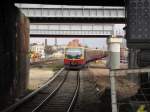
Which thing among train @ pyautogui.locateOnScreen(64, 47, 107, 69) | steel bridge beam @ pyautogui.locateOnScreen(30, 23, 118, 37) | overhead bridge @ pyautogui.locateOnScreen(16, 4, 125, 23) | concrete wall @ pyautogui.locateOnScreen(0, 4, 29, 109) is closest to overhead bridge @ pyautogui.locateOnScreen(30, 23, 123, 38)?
steel bridge beam @ pyautogui.locateOnScreen(30, 23, 118, 37)

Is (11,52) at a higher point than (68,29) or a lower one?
lower

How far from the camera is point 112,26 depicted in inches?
2808

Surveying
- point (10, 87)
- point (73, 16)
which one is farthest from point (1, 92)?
point (73, 16)

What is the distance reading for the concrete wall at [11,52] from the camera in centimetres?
1942

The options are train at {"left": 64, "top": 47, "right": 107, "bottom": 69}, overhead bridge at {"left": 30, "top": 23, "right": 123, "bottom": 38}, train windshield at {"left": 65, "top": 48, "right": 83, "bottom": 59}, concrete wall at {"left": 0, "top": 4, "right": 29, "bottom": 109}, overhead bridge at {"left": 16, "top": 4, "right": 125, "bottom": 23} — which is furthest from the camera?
overhead bridge at {"left": 30, "top": 23, "right": 123, "bottom": 38}

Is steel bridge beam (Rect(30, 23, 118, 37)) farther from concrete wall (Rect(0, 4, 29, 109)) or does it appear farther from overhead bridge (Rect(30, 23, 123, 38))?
concrete wall (Rect(0, 4, 29, 109))

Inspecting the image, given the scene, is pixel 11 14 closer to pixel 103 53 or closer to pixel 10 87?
pixel 10 87

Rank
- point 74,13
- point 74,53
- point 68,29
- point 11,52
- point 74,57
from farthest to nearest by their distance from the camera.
A: point 68,29 → point 74,53 → point 74,57 → point 74,13 → point 11,52

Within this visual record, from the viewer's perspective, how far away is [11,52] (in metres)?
21.5

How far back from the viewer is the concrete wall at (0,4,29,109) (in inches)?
765

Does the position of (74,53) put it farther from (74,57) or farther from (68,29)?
(68,29)

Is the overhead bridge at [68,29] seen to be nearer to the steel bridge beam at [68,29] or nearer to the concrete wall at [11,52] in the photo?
the steel bridge beam at [68,29]

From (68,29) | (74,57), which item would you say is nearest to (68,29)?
(68,29)

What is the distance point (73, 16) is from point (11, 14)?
24.3 metres
